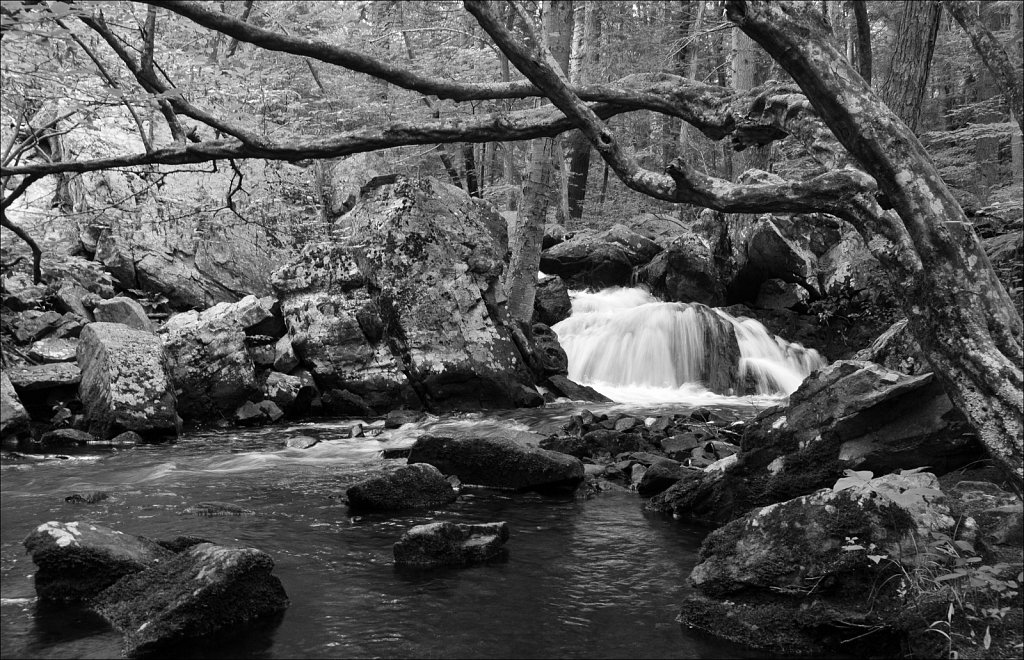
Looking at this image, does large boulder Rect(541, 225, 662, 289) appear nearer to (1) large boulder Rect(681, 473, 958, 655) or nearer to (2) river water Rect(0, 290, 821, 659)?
(2) river water Rect(0, 290, 821, 659)

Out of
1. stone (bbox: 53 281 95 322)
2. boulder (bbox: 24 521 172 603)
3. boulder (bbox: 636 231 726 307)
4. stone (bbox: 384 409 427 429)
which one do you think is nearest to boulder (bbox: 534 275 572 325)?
boulder (bbox: 636 231 726 307)

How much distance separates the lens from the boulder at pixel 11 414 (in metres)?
9.66

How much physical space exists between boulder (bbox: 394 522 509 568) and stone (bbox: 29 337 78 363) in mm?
8490

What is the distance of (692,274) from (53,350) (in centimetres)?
1234

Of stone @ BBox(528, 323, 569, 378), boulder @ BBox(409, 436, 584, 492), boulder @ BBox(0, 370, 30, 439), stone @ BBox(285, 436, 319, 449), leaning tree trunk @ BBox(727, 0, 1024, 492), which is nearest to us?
leaning tree trunk @ BBox(727, 0, 1024, 492)

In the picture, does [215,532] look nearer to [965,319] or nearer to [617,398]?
[965,319]

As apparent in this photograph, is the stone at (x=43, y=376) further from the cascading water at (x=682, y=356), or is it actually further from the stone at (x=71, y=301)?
the cascading water at (x=682, y=356)

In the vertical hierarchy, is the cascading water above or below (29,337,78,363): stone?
below

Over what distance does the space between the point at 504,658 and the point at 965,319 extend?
301 cm

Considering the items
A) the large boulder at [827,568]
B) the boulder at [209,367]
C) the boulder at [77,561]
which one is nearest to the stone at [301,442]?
the boulder at [209,367]

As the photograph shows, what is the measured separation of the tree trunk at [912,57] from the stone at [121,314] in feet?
40.5

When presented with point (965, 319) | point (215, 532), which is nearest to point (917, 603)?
point (965, 319)

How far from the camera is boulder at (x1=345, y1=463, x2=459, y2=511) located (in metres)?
7.21

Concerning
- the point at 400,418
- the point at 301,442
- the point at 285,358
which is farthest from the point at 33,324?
the point at 400,418
